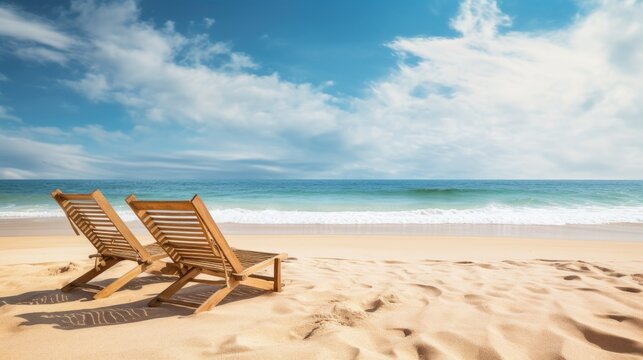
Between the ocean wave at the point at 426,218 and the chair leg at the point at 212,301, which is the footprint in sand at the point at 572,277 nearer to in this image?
the chair leg at the point at 212,301

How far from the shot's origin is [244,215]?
16469 mm

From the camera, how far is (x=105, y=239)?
4703mm

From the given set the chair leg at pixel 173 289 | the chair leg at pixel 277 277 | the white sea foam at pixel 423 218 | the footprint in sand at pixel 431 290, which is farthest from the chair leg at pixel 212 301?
the white sea foam at pixel 423 218

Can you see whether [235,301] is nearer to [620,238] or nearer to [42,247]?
[42,247]

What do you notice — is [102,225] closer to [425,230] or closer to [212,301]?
[212,301]

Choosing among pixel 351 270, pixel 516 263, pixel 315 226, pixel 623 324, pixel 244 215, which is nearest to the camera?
pixel 623 324

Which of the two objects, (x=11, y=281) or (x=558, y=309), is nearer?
(x=558, y=309)

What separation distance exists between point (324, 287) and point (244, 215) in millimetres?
12431

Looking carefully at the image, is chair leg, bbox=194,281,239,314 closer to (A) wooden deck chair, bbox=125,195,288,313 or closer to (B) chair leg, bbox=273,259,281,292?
(A) wooden deck chair, bbox=125,195,288,313

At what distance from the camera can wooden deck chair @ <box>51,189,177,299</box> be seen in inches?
163

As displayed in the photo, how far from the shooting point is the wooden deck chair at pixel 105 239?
415 cm

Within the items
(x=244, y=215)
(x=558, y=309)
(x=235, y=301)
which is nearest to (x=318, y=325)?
(x=235, y=301)

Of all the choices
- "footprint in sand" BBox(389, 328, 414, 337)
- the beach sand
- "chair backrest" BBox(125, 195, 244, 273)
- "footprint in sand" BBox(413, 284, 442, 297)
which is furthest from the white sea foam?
"footprint in sand" BBox(389, 328, 414, 337)

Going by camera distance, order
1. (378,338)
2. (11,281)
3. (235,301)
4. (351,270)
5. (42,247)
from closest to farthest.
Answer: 1. (378,338)
2. (235,301)
3. (11,281)
4. (351,270)
5. (42,247)
